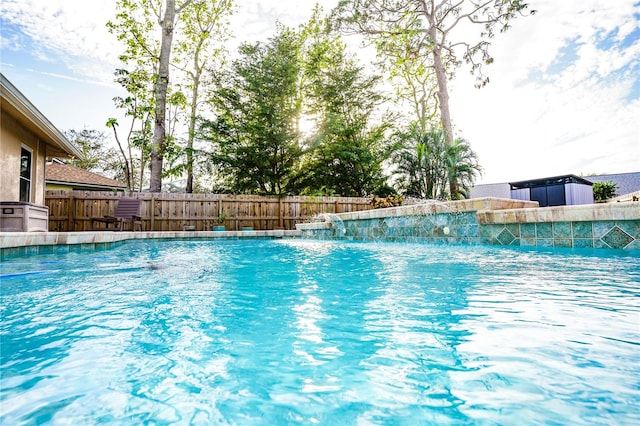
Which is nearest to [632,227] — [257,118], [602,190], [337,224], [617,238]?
[617,238]

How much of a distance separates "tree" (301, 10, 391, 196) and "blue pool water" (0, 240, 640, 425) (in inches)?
502

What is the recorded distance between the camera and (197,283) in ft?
8.18

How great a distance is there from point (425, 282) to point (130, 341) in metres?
1.76

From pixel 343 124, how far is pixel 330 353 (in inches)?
557

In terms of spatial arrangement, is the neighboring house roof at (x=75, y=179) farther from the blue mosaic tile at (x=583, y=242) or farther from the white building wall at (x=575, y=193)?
the white building wall at (x=575, y=193)

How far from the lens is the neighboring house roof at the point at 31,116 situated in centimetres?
473

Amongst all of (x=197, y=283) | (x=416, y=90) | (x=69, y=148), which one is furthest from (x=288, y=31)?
(x=197, y=283)

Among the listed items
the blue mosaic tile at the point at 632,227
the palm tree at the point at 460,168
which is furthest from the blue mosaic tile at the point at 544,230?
the palm tree at the point at 460,168

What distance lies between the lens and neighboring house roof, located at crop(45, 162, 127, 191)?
13531 mm

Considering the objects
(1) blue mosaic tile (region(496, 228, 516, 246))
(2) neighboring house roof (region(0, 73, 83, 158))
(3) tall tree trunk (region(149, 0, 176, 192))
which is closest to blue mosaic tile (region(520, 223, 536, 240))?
(1) blue mosaic tile (region(496, 228, 516, 246))

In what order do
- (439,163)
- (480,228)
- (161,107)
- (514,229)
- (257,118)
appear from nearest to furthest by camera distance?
1. (514,229)
2. (480,228)
3. (161,107)
4. (439,163)
5. (257,118)

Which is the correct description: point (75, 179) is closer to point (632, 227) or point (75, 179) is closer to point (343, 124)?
point (343, 124)

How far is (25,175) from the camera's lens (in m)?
7.45

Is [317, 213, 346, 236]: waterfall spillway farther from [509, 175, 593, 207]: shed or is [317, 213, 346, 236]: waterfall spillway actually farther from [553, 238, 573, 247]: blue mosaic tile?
[509, 175, 593, 207]: shed
